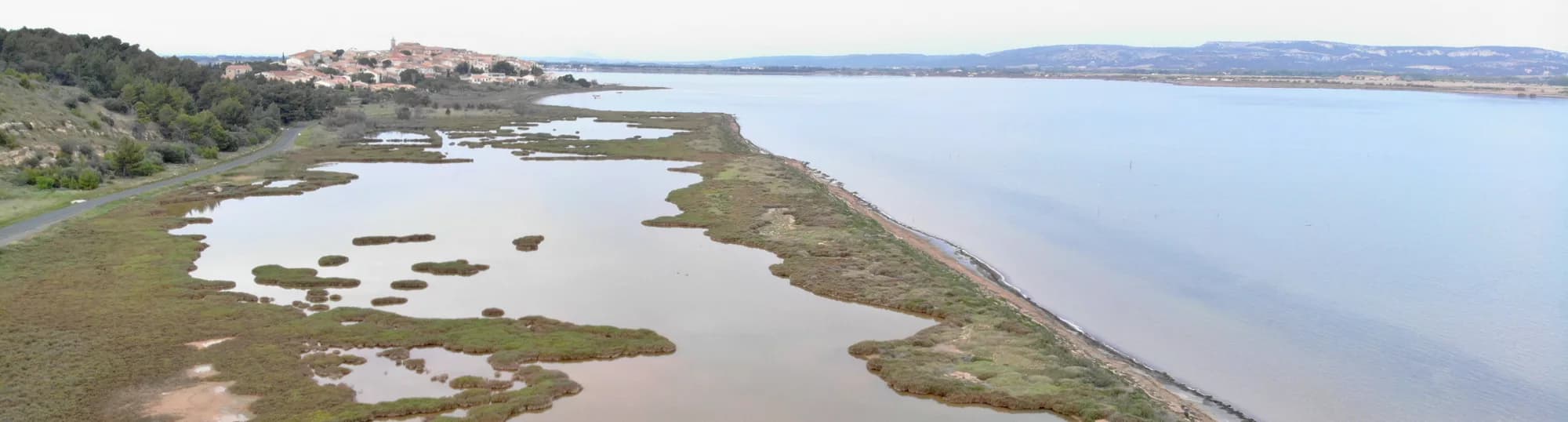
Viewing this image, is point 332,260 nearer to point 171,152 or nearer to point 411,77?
point 171,152

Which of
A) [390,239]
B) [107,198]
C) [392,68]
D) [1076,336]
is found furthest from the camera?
[392,68]

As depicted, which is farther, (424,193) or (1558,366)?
(424,193)

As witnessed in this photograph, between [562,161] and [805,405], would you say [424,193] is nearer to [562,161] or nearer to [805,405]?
[562,161]

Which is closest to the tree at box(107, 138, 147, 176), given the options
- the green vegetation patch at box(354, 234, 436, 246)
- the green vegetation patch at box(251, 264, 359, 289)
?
the green vegetation patch at box(354, 234, 436, 246)

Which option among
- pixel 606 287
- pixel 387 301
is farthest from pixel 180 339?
pixel 606 287

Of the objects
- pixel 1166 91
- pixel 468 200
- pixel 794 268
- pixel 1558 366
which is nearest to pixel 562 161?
pixel 468 200

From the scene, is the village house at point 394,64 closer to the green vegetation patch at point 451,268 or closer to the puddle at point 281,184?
the puddle at point 281,184
